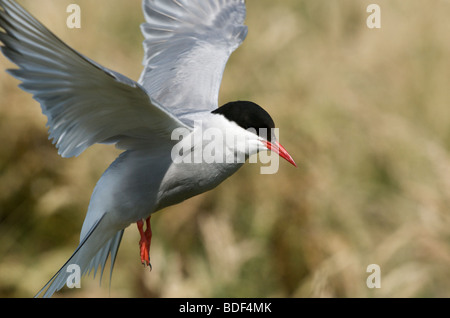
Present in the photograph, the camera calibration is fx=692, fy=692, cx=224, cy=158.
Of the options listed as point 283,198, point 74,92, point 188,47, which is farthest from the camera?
point 283,198

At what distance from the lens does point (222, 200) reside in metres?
3.67

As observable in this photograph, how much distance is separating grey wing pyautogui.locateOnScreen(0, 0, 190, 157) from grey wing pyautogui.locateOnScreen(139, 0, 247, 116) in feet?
1.71

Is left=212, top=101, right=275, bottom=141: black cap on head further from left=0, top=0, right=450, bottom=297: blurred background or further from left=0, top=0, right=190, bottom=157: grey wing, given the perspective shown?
left=0, top=0, right=450, bottom=297: blurred background

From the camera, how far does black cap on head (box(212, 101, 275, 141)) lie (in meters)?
2.16

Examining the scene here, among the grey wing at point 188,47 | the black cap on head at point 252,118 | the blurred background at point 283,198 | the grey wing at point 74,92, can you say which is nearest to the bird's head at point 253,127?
the black cap on head at point 252,118

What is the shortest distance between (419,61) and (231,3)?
5.68 ft

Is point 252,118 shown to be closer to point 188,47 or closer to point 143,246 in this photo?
point 143,246

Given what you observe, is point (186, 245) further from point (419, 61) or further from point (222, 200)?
point (419, 61)

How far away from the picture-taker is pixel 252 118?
2.17 metres

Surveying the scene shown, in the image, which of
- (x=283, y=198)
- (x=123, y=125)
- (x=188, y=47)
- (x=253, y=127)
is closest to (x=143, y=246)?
(x=123, y=125)

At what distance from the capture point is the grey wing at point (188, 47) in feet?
9.00

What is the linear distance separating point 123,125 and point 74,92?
0.20 m

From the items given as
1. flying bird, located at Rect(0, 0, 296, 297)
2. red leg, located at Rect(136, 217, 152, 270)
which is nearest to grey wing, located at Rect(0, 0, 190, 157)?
flying bird, located at Rect(0, 0, 296, 297)

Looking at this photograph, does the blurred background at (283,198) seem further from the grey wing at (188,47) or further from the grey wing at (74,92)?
the grey wing at (74,92)
